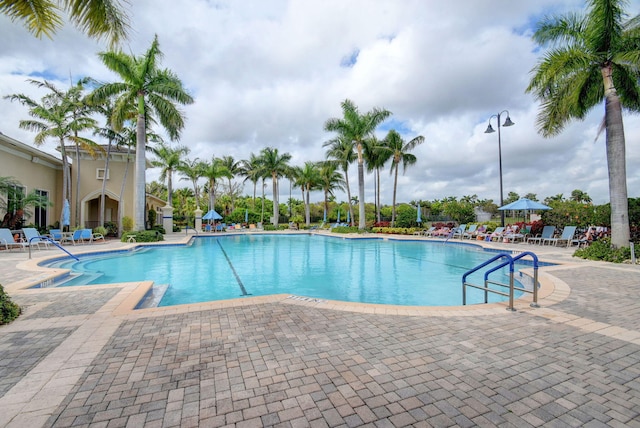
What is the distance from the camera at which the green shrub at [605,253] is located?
8.81 meters

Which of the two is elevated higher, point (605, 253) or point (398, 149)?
point (398, 149)

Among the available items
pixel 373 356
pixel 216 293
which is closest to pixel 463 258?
pixel 216 293

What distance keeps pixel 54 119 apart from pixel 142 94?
186 inches

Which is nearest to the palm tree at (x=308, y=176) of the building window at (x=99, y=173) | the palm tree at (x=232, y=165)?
the palm tree at (x=232, y=165)

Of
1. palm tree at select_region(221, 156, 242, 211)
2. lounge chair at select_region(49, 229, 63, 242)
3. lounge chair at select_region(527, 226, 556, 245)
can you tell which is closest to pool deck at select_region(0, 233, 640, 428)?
lounge chair at select_region(527, 226, 556, 245)

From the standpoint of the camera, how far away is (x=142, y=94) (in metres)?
16.4

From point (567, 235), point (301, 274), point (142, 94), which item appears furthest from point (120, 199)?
point (567, 235)

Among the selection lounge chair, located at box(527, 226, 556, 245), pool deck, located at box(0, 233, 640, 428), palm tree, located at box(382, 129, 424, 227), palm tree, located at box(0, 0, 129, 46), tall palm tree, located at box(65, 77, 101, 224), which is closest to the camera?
pool deck, located at box(0, 233, 640, 428)

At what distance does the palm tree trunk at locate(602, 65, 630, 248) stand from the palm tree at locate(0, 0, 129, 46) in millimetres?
13167

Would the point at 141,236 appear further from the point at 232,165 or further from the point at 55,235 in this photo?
the point at 232,165

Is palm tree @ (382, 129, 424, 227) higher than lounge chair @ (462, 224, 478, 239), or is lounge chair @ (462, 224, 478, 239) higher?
palm tree @ (382, 129, 424, 227)

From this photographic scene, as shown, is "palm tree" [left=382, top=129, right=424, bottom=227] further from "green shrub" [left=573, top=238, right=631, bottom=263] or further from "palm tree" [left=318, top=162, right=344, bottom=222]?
"green shrub" [left=573, top=238, right=631, bottom=263]

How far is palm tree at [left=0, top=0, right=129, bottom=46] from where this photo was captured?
14.6 ft

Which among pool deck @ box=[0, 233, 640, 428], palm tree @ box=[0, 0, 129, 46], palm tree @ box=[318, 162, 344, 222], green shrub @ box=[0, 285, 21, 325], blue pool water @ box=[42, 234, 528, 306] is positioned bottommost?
blue pool water @ box=[42, 234, 528, 306]
